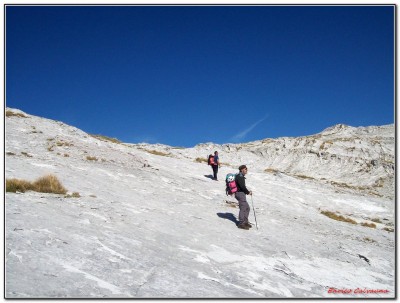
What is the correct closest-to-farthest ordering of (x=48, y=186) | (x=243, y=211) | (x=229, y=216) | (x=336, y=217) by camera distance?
(x=48, y=186) < (x=243, y=211) < (x=229, y=216) < (x=336, y=217)

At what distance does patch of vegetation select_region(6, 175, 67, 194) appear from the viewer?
45.2ft

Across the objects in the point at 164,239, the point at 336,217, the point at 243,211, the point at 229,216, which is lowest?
the point at 336,217

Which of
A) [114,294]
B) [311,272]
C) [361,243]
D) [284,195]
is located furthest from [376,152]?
[114,294]

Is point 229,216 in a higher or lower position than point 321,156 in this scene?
lower

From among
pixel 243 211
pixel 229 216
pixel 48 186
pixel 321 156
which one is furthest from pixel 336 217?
pixel 321 156

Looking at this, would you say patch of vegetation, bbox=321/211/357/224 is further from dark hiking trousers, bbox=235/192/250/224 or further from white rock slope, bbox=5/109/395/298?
dark hiking trousers, bbox=235/192/250/224

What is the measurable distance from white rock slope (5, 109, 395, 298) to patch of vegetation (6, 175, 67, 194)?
1.50 feet

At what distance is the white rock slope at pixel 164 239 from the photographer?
795cm

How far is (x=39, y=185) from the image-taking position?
583 inches

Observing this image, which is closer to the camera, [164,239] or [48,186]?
[164,239]

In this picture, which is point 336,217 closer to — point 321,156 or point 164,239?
point 164,239

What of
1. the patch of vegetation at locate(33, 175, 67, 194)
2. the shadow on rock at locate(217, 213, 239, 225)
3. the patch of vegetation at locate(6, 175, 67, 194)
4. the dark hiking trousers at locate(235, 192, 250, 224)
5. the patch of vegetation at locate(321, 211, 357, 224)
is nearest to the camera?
the patch of vegetation at locate(6, 175, 67, 194)

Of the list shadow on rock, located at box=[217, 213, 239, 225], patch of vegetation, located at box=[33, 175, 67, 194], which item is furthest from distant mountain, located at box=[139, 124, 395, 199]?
patch of vegetation, located at box=[33, 175, 67, 194]

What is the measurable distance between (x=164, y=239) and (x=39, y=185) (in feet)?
21.7
